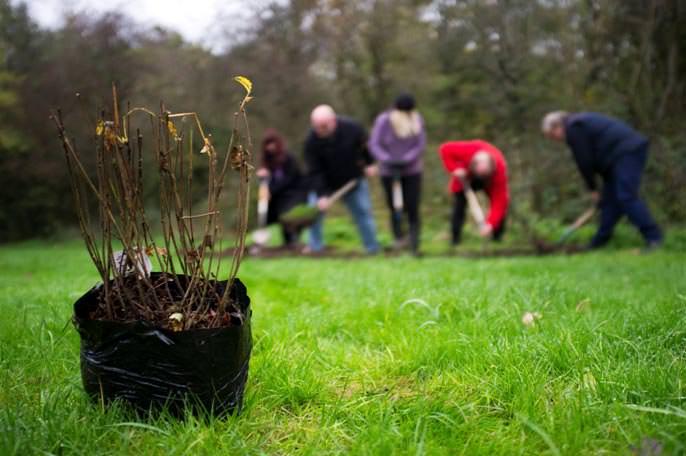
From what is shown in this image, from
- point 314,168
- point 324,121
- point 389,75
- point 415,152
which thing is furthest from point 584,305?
point 389,75

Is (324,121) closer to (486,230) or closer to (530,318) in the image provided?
(486,230)

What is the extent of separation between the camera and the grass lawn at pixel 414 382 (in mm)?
1388

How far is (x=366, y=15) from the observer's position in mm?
14891

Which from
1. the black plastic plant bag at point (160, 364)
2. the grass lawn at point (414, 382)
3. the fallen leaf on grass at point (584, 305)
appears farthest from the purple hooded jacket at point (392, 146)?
the black plastic plant bag at point (160, 364)

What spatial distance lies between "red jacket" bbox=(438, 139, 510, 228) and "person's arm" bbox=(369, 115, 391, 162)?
932 mm

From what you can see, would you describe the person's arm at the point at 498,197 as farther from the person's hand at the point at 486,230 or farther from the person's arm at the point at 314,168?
the person's arm at the point at 314,168

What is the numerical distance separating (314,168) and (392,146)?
1354 millimetres

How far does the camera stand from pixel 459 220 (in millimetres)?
7746

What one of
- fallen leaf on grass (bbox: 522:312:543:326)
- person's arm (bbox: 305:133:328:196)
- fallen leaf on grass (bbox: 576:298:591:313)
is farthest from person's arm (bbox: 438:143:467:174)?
fallen leaf on grass (bbox: 522:312:543:326)

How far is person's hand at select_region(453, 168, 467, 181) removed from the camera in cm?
690

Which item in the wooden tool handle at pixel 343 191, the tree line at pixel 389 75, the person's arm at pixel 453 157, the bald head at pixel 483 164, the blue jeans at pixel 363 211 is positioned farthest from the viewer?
the tree line at pixel 389 75

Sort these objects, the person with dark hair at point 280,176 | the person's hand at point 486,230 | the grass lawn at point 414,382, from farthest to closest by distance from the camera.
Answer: the person with dark hair at point 280,176
the person's hand at point 486,230
the grass lawn at point 414,382

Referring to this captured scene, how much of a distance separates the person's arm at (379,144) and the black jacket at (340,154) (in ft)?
0.94

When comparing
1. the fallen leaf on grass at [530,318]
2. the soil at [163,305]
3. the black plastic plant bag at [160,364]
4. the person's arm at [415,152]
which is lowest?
the fallen leaf on grass at [530,318]
